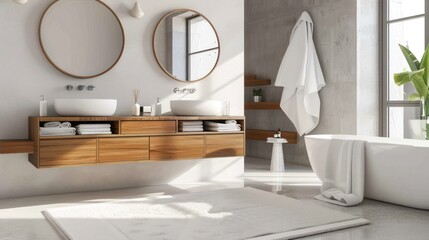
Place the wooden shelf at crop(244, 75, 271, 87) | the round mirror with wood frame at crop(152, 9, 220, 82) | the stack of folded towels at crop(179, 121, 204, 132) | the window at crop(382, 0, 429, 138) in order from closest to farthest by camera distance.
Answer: the stack of folded towels at crop(179, 121, 204, 132) < the round mirror with wood frame at crop(152, 9, 220, 82) < the window at crop(382, 0, 429, 138) < the wooden shelf at crop(244, 75, 271, 87)

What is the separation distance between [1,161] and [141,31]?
6.12 ft

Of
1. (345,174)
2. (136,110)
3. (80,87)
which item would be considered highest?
(80,87)

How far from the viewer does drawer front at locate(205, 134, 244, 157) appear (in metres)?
4.55

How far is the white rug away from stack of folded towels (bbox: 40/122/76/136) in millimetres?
662

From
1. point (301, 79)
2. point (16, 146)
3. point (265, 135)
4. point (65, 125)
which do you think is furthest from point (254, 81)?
point (16, 146)

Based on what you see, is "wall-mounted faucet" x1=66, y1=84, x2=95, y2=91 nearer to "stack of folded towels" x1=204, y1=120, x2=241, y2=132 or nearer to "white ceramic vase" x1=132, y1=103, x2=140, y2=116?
"white ceramic vase" x1=132, y1=103, x2=140, y2=116

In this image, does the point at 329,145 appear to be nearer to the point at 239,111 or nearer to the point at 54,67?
the point at 239,111

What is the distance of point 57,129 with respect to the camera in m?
3.77

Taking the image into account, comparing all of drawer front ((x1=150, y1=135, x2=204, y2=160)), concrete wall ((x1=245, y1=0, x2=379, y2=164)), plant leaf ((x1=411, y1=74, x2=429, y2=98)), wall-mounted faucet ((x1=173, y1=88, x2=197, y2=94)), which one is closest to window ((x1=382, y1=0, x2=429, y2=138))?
concrete wall ((x1=245, y1=0, x2=379, y2=164))

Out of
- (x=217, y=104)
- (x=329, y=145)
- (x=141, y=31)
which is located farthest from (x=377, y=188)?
(x=141, y=31)

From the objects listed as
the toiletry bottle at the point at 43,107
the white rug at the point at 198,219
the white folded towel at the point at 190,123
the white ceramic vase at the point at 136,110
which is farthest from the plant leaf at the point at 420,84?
the toiletry bottle at the point at 43,107

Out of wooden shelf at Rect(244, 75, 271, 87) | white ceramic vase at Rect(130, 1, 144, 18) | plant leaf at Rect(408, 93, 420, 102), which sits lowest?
plant leaf at Rect(408, 93, 420, 102)

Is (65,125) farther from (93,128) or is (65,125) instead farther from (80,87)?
(80,87)

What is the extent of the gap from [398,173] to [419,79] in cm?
176
